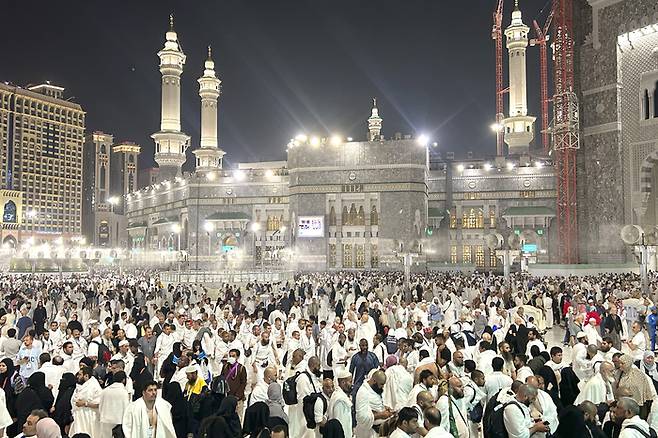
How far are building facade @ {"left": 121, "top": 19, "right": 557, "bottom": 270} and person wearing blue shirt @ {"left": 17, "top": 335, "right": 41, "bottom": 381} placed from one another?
Result: 27789mm

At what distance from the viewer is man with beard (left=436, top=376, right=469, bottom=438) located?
5305 mm

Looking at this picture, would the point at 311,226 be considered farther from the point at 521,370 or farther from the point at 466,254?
the point at 521,370

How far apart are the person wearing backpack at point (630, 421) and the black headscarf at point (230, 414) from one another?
314 cm

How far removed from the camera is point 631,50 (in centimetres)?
2966

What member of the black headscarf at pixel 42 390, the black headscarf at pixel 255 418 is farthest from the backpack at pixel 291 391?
the black headscarf at pixel 42 390

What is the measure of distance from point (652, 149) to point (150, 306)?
81.4ft

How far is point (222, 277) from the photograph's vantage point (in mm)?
26203

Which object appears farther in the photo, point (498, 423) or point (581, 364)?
point (581, 364)

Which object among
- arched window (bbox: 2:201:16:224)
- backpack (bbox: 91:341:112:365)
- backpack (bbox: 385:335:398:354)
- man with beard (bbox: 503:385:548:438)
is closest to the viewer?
man with beard (bbox: 503:385:548:438)

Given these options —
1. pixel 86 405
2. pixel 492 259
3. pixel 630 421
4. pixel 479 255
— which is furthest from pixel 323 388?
pixel 479 255

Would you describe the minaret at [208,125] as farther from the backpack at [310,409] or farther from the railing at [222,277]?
the backpack at [310,409]

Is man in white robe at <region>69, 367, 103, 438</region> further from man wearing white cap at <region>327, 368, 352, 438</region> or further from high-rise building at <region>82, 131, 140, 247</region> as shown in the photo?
high-rise building at <region>82, 131, 140, 247</region>

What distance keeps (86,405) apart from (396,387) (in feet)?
10.5

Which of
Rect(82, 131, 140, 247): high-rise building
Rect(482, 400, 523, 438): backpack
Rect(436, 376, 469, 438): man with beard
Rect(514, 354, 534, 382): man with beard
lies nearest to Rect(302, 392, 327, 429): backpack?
Rect(436, 376, 469, 438): man with beard
